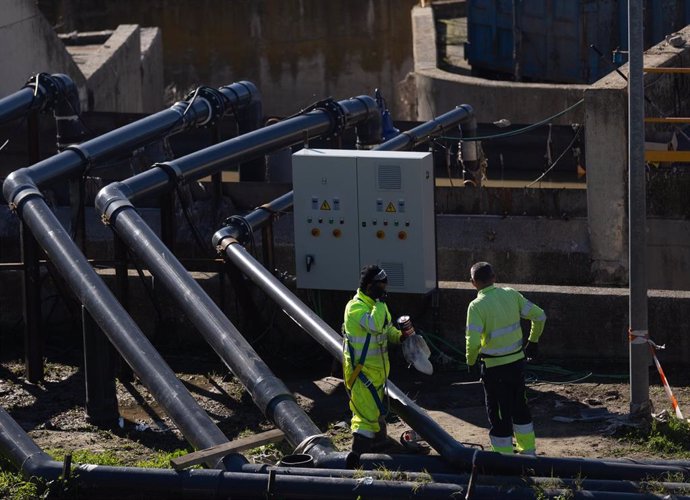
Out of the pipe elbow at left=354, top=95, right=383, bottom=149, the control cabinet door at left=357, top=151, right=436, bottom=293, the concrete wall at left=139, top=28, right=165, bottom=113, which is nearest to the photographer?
the control cabinet door at left=357, top=151, right=436, bottom=293

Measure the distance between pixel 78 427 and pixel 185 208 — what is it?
10.7ft

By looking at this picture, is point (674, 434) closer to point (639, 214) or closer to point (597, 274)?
point (639, 214)

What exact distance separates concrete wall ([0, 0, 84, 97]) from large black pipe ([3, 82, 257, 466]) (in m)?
6.30

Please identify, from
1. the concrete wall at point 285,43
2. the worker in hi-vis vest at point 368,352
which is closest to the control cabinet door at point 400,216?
the worker in hi-vis vest at point 368,352

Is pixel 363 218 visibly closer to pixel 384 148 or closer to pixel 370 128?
pixel 384 148

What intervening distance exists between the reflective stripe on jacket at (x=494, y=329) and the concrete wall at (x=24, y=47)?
43.1ft

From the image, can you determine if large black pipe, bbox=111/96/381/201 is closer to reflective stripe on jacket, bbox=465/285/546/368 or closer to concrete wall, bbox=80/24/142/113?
reflective stripe on jacket, bbox=465/285/546/368

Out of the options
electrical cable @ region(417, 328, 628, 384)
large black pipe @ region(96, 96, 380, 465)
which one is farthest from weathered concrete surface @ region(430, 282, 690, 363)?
large black pipe @ region(96, 96, 380, 465)

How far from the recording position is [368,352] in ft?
32.7

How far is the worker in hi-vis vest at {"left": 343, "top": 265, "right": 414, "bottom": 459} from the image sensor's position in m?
9.95

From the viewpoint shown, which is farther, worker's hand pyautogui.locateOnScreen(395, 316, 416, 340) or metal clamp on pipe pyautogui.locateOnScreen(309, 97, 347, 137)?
metal clamp on pipe pyautogui.locateOnScreen(309, 97, 347, 137)

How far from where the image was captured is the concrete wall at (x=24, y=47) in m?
21.6

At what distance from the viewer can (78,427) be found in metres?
12.0

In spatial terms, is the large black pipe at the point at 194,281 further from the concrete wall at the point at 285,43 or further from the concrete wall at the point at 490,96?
the concrete wall at the point at 285,43
